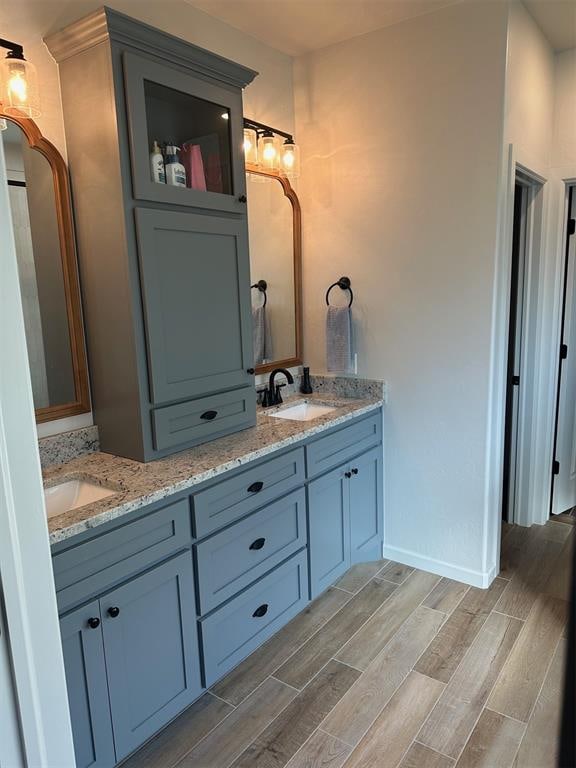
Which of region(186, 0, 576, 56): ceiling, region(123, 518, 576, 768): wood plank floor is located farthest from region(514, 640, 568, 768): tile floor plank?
region(186, 0, 576, 56): ceiling

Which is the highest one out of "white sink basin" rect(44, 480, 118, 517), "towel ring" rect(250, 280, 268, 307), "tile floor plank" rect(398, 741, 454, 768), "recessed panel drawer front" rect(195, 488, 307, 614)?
"towel ring" rect(250, 280, 268, 307)

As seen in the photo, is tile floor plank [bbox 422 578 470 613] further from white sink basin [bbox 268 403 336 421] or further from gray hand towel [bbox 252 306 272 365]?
gray hand towel [bbox 252 306 272 365]

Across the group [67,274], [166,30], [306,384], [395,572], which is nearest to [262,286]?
[306,384]

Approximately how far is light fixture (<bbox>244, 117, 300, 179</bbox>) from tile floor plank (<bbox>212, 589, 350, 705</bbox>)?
2.22m

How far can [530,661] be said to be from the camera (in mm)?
2191

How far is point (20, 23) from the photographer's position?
1.79m

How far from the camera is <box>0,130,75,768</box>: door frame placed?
106cm

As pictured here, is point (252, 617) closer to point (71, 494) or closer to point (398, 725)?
point (398, 725)

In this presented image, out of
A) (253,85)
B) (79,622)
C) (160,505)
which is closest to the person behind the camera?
(79,622)

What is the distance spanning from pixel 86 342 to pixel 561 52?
2.90 meters

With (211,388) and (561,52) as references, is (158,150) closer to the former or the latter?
(211,388)

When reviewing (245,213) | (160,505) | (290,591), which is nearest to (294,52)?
(245,213)

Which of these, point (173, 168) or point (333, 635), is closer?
point (173, 168)

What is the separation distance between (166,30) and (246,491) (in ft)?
6.39
